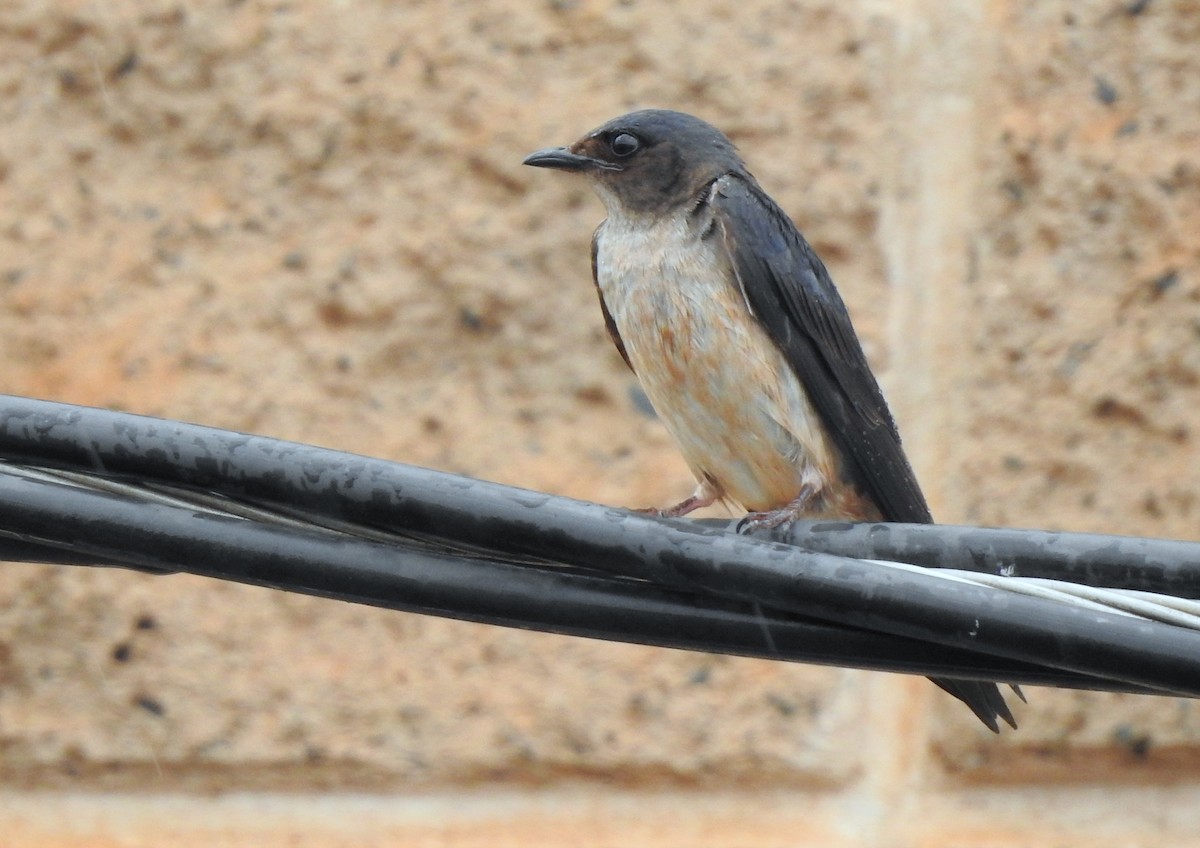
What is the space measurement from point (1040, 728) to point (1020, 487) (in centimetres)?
40

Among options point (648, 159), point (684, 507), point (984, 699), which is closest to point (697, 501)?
point (684, 507)

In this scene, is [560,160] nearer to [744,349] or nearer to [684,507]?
[744,349]

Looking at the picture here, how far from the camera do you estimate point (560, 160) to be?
2836mm

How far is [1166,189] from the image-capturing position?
9.36 feet

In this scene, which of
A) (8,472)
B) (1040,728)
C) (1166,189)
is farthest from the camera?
(1166,189)

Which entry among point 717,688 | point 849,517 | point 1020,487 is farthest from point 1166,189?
point 717,688

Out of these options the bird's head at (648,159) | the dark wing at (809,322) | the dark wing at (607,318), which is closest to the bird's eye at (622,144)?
the bird's head at (648,159)

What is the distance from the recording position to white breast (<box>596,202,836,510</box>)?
271 centimetres

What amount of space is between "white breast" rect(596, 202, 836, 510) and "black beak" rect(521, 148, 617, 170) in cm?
17

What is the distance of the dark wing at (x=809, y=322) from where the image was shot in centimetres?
266

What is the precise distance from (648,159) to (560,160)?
18cm

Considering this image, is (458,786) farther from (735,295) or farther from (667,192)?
(667,192)

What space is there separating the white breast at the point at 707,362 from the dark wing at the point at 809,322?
3 centimetres

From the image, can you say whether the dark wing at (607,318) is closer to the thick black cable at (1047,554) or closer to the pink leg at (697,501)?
the pink leg at (697,501)
